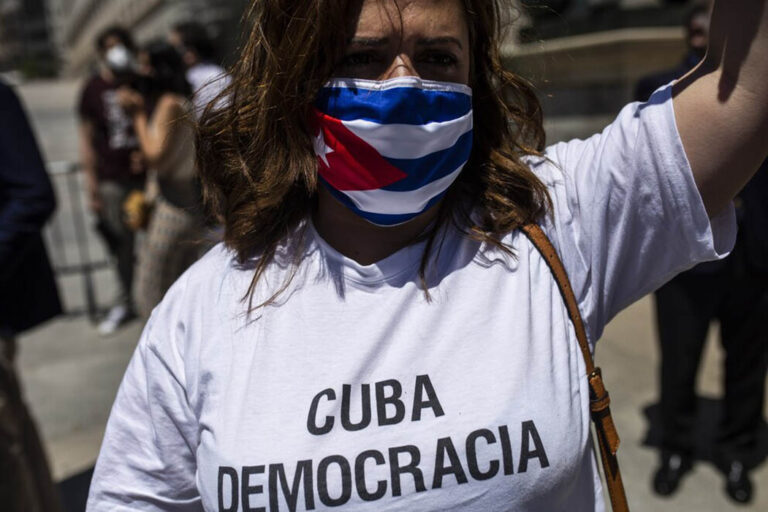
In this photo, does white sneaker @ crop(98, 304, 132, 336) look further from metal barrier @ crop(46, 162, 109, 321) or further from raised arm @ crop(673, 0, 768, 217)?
raised arm @ crop(673, 0, 768, 217)

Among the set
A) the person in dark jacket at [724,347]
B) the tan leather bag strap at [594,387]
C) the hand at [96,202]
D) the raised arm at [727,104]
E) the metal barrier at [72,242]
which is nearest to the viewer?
the raised arm at [727,104]

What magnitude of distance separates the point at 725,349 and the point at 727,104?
281 cm

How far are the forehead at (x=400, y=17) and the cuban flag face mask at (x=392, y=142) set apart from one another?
84 millimetres

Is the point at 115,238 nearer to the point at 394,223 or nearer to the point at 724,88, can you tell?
the point at 394,223

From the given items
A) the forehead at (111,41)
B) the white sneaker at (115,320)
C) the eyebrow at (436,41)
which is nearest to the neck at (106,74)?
the forehead at (111,41)

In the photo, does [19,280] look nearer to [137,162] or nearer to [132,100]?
[132,100]

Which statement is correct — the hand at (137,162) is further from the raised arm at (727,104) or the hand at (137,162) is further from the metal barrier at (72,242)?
the raised arm at (727,104)

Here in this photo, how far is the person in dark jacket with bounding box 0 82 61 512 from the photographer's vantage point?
2441mm

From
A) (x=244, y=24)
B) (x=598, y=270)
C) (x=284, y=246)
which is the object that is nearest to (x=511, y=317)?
(x=598, y=270)

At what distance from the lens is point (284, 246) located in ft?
4.58

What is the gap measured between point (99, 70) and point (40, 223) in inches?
148

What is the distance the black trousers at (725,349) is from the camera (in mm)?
3416

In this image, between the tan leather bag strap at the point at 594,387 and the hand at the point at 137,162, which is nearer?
the tan leather bag strap at the point at 594,387

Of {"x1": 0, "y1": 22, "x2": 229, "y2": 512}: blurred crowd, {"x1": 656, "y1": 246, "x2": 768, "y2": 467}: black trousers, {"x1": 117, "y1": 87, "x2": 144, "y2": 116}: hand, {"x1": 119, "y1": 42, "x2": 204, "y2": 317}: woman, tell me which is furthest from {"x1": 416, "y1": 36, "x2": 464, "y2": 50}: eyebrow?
{"x1": 117, "y1": 87, "x2": 144, "y2": 116}: hand
